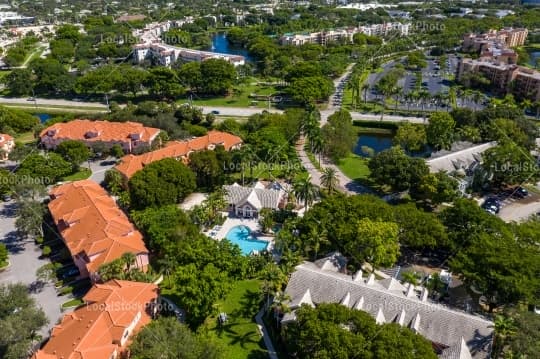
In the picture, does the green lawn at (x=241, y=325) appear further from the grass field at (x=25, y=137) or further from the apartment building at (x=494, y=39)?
the apartment building at (x=494, y=39)

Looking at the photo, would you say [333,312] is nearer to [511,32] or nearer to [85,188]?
[85,188]

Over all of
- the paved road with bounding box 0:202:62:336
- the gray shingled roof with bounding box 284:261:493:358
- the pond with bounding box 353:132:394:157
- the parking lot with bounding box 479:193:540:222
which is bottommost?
the pond with bounding box 353:132:394:157

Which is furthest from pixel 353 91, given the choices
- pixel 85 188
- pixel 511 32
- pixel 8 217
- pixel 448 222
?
pixel 511 32

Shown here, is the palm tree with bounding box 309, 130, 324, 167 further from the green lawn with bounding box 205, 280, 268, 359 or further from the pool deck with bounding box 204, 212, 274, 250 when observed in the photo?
the green lawn with bounding box 205, 280, 268, 359

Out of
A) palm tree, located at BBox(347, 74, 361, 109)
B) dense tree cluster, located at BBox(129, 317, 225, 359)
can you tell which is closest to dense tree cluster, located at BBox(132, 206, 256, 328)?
dense tree cluster, located at BBox(129, 317, 225, 359)

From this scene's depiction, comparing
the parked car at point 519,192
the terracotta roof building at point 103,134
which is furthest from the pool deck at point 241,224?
the parked car at point 519,192
